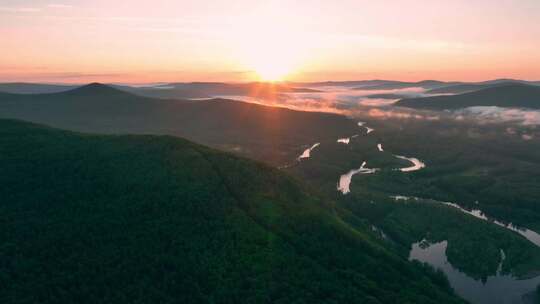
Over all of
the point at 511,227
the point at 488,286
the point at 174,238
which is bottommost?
the point at 488,286

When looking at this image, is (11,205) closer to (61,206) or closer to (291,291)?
(61,206)

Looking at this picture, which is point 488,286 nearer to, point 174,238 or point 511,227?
point 511,227

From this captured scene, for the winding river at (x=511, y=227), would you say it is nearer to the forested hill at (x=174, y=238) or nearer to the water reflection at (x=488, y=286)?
the water reflection at (x=488, y=286)

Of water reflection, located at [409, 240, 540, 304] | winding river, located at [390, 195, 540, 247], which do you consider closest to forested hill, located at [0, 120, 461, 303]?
water reflection, located at [409, 240, 540, 304]

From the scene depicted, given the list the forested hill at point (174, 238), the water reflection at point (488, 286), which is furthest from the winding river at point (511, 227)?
the forested hill at point (174, 238)

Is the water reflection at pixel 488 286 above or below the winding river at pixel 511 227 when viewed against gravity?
below

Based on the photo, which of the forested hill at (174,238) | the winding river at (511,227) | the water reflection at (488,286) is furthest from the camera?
the winding river at (511,227)

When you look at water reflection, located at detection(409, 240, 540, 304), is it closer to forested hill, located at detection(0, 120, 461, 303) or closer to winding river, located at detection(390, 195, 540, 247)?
forested hill, located at detection(0, 120, 461, 303)

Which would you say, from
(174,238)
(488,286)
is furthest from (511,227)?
(174,238)
